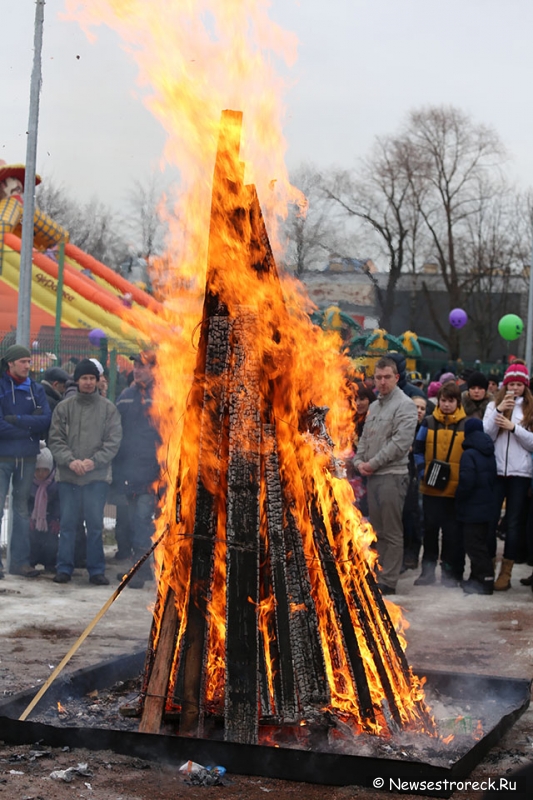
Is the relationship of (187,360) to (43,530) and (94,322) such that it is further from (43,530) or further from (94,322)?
(94,322)

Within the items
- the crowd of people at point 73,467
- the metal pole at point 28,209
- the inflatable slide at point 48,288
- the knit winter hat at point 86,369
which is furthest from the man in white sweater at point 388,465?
the inflatable slide at point 48,288

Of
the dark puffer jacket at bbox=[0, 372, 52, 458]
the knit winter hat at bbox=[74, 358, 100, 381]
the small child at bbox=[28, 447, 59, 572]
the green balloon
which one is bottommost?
the small child at bbox=[28, 447, 59, 572]

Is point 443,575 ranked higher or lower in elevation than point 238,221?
lower

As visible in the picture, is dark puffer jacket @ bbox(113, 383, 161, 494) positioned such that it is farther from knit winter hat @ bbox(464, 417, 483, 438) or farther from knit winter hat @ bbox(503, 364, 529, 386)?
knit winter hat @ bbox(503, 364, 529, 386)

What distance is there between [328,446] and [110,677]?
200 cm

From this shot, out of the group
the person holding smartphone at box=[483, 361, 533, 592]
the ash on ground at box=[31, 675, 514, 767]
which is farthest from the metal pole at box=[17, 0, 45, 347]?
the ash on ground at box=[31, 675, 514, 767]

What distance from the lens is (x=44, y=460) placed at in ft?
35.2

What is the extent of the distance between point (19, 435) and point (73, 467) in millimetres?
716

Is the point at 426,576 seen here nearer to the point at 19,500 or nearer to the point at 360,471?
the point at 360,471

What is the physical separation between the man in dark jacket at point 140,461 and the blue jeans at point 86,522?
0.54m

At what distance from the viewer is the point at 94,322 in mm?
29016

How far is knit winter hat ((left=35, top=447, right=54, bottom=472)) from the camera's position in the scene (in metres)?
10.7

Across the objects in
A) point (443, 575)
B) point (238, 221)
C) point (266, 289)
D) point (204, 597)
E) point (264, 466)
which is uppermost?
point (238, 221)

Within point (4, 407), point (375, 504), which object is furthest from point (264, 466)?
point (4, 407)
